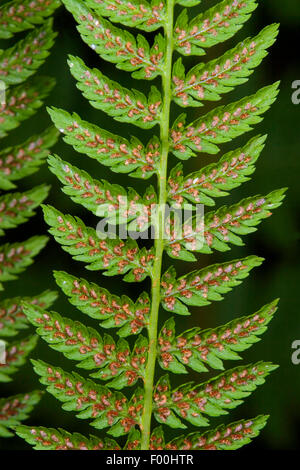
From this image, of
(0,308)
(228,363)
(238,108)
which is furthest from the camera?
(228,363)

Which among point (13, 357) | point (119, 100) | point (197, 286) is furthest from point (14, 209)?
point (197, 286)

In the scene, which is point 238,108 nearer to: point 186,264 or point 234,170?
point 234,170

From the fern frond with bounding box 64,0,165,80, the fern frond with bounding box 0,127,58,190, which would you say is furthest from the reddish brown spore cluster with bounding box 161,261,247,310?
the fern frond with bounding box 0,127,58,190

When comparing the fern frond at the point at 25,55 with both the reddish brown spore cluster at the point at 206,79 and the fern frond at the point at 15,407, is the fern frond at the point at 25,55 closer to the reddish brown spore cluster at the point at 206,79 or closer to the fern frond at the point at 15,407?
the reddish brown spore cluster at the point at 206,79

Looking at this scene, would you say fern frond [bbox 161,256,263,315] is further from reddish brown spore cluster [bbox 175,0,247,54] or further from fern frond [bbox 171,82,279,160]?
reddish brown spore cluster [bbox 175,0,247,54]

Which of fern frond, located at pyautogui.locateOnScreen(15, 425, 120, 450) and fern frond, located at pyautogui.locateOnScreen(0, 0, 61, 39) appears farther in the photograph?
fern frond, located at pyautogui.locateOnScreen(0, 0, 61, 39)

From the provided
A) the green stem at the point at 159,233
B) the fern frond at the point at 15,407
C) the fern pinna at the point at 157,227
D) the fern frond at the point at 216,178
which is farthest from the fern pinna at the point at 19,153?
the fern frond at the point at 216,178

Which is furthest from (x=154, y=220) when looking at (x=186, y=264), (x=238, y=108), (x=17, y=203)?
(x=186, y=264)
